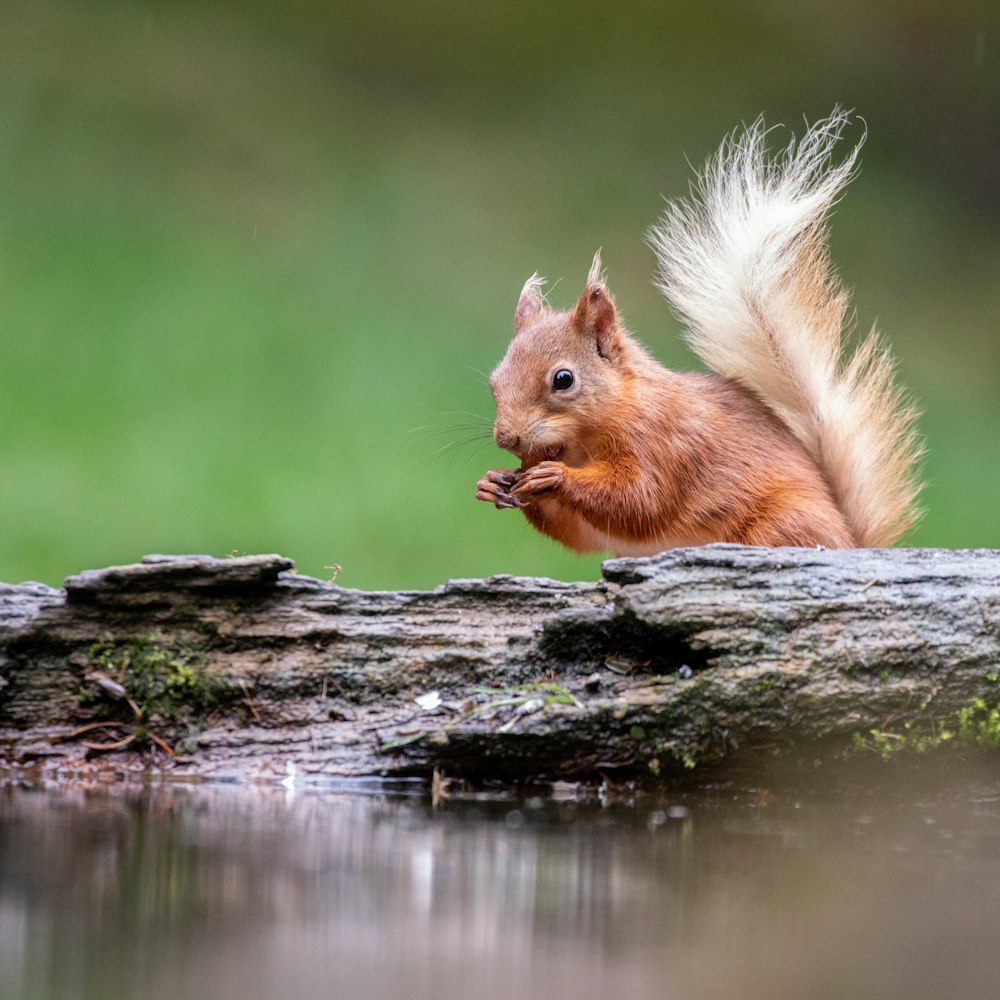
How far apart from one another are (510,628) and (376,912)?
95 centimetres

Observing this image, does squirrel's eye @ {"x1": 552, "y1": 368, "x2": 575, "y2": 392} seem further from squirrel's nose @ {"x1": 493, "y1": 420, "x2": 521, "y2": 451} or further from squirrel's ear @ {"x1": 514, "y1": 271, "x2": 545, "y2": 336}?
squirrel's ear @ {"x1": 514, "y1": 271, "x2": 545, "y2": 336}

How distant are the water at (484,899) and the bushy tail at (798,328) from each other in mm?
1002

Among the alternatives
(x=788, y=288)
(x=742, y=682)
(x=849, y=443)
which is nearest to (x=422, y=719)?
(x=742, y=682)

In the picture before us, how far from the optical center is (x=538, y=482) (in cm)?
228

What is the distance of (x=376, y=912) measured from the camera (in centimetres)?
108

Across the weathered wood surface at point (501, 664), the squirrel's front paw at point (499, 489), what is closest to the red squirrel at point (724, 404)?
the squirrel's front paw at point (499, 489)

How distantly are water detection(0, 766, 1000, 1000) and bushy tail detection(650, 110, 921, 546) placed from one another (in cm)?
100

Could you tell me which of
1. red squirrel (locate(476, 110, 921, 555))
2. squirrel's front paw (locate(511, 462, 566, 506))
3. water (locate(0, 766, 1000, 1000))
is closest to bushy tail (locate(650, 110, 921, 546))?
red squirrel (locate(476, 110, 921, 555))

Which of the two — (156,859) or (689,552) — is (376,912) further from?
(689,552)

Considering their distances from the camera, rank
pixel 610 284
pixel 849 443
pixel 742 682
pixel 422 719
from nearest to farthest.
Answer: pixel 742 682 < pixel 422 719 < pixel 849 443 < pixel 610 284

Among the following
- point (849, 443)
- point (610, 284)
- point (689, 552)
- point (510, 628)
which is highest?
point (610, 284)

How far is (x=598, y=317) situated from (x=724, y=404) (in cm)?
35

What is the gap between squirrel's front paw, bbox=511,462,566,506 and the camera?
2.28 m

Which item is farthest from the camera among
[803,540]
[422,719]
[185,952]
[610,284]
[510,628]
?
[610,284]
